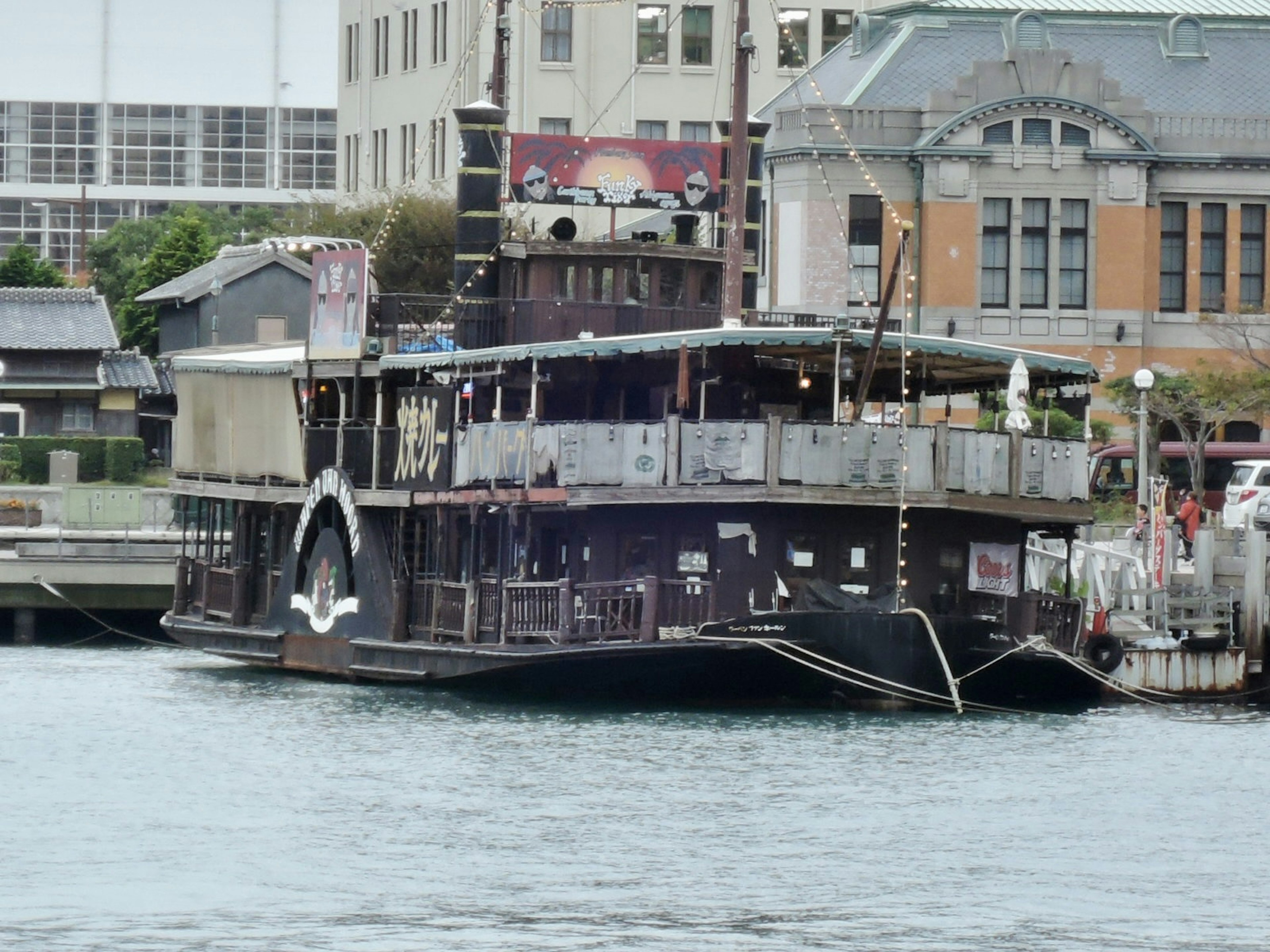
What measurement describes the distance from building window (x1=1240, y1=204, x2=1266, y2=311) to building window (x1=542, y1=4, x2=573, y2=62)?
28860 mm

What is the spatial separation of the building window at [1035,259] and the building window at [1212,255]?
11.7 ft

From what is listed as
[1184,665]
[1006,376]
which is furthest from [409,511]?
[1184,665]

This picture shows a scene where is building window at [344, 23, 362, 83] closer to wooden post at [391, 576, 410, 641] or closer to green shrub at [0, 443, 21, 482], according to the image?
green shrub at [0, 443, 21, 482]

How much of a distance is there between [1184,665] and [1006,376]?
4653mm

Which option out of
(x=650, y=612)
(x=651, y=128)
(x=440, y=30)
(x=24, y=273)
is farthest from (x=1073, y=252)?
(x=24, y=273)

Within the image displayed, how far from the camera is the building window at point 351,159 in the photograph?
93875 millimetres

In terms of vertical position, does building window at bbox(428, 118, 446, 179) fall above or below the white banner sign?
above

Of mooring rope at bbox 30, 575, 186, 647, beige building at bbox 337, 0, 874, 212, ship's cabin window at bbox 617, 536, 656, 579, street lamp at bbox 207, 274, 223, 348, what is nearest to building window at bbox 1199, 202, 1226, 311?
beige building at bbox 337, 0, 874, 212

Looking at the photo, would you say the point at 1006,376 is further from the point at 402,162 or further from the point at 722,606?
the point at 402,162

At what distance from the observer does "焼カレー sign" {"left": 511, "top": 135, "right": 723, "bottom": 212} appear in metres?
39.5

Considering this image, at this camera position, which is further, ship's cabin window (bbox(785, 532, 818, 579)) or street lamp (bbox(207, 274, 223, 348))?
street lamp (bbox(207, 274, 223, 348))

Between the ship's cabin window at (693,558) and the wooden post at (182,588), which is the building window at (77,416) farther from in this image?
the ship's cabin window at (693,558)

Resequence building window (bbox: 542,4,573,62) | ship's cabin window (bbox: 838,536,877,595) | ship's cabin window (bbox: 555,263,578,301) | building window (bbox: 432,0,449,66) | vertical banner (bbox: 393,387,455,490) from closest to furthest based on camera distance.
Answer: ship's cabin window (bbox: 838,536,877,595), vertical banner (bbox: 393,387,455,490), ship's cabin window (bbox: 555,263,578,301), building window (bbox: 542,4,573,62), building window (bbox: 432,0,449,66)

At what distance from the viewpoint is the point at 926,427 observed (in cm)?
3397
